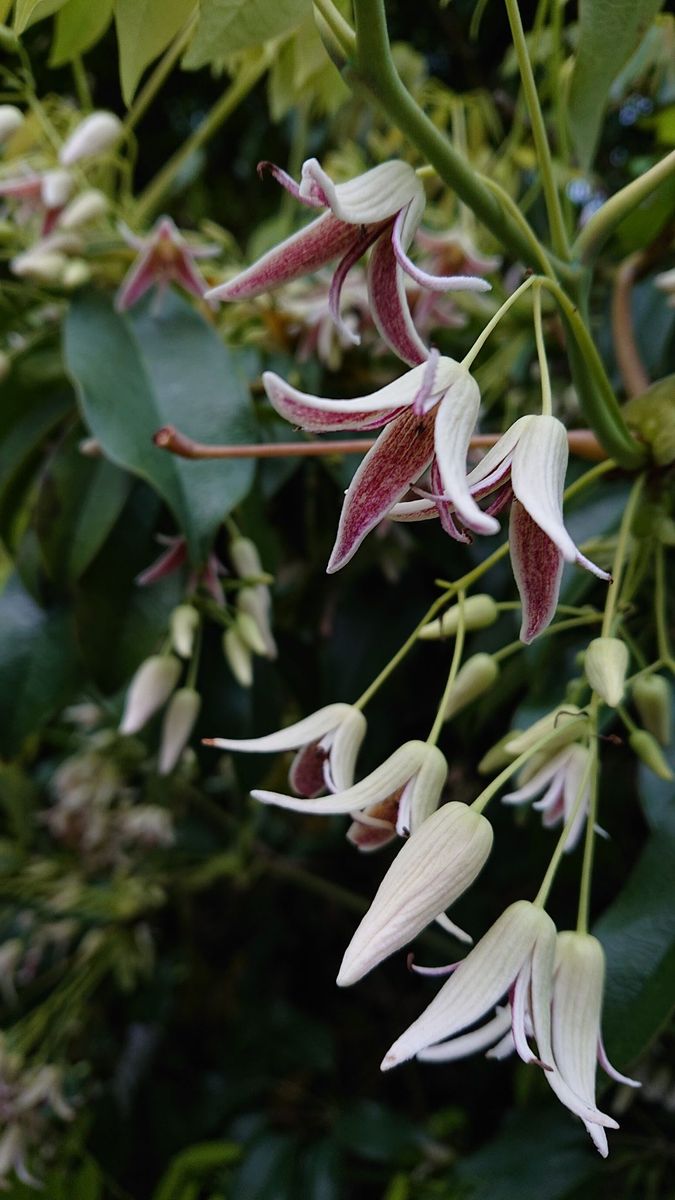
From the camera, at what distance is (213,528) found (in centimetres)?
51

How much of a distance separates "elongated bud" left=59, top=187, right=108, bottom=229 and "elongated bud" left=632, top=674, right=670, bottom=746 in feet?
1.58

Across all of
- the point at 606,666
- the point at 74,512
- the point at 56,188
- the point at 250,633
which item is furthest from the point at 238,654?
the point at 56,188

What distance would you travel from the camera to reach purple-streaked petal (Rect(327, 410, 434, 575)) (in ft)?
0.87

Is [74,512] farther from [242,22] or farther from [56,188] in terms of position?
[242,22]

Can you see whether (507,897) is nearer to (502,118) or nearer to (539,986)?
(539,986)

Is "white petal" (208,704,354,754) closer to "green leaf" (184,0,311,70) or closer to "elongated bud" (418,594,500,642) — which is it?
"elongated bud" (418,594,500,642)

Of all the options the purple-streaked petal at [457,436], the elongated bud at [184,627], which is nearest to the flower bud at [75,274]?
the elongated bud at [184,627]

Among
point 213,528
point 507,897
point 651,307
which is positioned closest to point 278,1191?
point 507,897

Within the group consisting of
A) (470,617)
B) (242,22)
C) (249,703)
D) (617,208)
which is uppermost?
(242,22)

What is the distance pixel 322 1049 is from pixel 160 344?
841 millimetres

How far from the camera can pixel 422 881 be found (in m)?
0.28

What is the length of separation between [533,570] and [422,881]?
0.31ft

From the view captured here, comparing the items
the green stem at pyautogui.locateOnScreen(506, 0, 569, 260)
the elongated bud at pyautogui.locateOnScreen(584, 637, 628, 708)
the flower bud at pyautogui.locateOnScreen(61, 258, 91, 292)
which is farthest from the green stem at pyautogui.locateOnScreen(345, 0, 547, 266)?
the flower bud at pyautogui.locateOnScreen(61, 258, 91, 292)

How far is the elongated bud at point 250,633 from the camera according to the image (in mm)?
539
